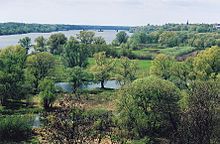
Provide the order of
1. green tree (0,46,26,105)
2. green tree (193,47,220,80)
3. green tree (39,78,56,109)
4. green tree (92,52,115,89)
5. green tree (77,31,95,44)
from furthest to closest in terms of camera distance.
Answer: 1. green tree (77,31,95,44)
2. green tree (92,52,115,89)
3. green tree (193,47,220,80)
4. green tree (0,46,26,105)
5. green tree (39,78,56,109)

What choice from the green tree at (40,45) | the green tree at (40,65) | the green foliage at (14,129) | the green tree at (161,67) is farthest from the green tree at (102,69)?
the green tree at (40,45)

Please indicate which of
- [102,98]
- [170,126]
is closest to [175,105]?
[170,126]

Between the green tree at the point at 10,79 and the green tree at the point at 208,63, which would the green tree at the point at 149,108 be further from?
the green tree at the point at 208,63

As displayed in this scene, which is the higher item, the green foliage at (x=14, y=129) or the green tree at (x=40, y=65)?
the green tree at (x=40, y=65)

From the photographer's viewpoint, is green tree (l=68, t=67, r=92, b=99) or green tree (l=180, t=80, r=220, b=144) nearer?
green tree (l=180, t=80, r=220, b=144)

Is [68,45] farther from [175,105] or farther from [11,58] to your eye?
[175,105]

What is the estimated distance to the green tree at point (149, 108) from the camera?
43.4 meters

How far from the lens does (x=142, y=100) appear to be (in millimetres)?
44969

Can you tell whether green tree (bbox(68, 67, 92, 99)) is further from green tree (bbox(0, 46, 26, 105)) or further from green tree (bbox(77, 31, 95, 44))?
green tree (bbox(77, 31, 95, 44))

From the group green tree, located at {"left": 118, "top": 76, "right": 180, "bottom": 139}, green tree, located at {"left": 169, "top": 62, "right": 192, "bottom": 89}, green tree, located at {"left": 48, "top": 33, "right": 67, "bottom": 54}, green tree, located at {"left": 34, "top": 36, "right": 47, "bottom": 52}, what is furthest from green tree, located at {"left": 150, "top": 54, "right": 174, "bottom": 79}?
green tree, located at {"left": 34, "top": 36, "right": 47, "bottom": 52}

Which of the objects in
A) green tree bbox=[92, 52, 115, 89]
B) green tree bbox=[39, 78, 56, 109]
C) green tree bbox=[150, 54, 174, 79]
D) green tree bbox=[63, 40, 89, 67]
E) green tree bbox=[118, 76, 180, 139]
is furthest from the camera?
green tree bbox=[63, 40, 89, 67]

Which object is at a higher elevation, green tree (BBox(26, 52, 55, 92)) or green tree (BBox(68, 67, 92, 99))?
green tree (BBox(26, 52, 55, 92))

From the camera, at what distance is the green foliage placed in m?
45.2

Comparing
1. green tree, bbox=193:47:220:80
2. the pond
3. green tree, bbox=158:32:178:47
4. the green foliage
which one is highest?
A: green tree, bbox=193:47:220:80
